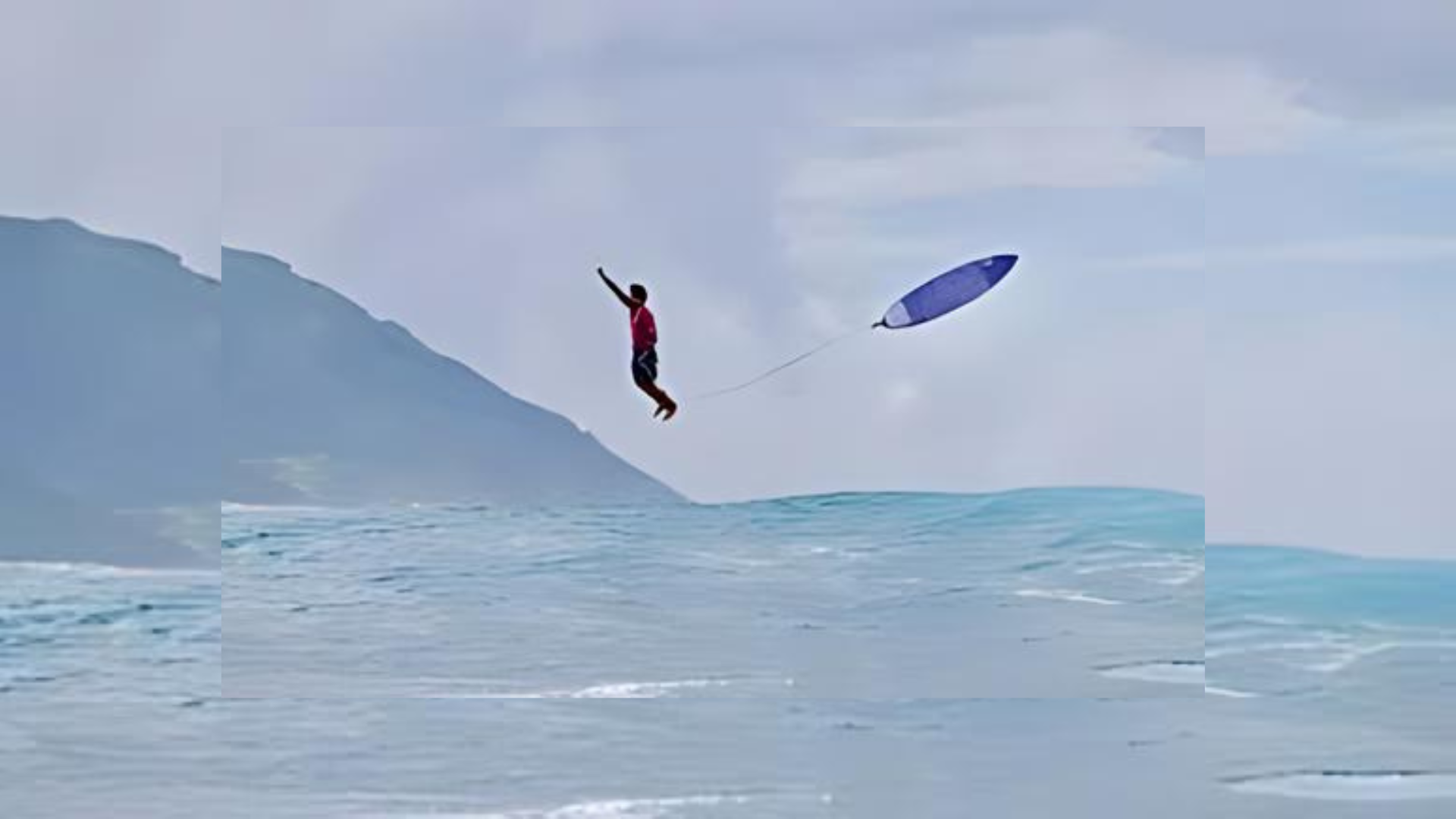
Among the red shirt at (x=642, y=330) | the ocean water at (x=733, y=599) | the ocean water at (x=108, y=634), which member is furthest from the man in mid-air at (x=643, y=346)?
the ocean water at (x=108, y=634)

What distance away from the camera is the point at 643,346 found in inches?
245

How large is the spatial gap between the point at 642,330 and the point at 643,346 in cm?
4

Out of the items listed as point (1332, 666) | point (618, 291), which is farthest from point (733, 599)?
point (1332, 666)

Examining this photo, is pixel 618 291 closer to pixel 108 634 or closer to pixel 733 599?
pixel 733 599

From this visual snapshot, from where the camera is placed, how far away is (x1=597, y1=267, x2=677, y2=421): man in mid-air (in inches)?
245

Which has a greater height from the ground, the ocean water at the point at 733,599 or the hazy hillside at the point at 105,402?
the hazy hillside at the point at 105,402

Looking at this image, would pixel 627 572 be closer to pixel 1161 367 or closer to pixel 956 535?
pixel 956 535

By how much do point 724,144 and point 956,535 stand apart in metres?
1.17

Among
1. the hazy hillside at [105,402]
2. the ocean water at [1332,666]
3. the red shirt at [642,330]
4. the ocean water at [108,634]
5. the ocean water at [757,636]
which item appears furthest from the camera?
the hazy hillside at [105,402]

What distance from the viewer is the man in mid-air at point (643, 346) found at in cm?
622

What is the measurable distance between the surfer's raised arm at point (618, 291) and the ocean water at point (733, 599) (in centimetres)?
53

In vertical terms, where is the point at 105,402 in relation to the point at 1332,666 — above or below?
above

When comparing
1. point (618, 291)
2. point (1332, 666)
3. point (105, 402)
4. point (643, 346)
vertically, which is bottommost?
point (1332, 666)

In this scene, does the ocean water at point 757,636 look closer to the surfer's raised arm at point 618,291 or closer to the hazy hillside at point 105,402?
the hazy hillside at point 105,402
